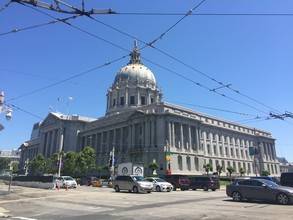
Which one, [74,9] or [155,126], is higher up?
[155,126]

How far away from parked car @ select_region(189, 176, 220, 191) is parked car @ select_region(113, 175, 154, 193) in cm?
1064

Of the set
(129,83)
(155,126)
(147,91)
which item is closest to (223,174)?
(155,126)

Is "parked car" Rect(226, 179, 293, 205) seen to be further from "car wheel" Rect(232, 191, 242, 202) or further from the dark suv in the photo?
the dark suv

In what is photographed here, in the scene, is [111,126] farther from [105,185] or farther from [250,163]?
[250,163]

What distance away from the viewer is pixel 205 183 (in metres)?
36.3

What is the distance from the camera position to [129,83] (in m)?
Result: 109

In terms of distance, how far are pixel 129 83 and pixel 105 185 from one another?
213ft

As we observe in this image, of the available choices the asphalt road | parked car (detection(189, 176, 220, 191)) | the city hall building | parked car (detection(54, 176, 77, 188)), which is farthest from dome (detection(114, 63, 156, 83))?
the asphalt road

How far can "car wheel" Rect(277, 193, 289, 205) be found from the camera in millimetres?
16656

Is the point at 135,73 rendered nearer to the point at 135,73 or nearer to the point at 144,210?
the point at 135,73

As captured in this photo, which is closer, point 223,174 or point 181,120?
point 181,120

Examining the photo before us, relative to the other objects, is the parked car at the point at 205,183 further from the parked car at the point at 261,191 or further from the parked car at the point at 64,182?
the parked car at the point at 64,182

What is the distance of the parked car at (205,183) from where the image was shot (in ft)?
118

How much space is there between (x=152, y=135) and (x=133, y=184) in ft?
161
